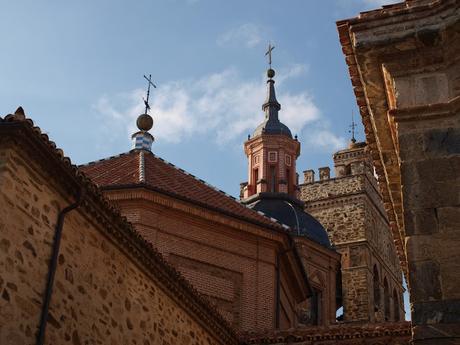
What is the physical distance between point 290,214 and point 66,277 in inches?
743

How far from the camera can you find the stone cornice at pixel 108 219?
284 inches

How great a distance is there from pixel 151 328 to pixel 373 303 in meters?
31.6

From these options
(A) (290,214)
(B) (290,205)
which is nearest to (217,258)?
(A) (290,214)

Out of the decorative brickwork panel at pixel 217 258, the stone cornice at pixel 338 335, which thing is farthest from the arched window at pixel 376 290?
the stone cornice at pixel 338 335

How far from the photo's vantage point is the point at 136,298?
9836mm

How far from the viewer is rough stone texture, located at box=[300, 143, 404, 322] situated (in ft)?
131

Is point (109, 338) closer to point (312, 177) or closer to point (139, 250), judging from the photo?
point (139, 250)

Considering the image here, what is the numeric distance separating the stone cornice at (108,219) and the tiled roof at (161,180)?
411cm

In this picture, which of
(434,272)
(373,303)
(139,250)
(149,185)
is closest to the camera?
(434,272)

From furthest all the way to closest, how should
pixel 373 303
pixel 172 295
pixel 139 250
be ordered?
pixel 373 303 → pixel 172 295 → pixel 139 250

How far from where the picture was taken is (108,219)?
902cm

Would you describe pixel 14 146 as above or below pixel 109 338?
above

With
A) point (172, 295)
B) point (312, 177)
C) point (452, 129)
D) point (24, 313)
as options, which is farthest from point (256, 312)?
point (312, 177)

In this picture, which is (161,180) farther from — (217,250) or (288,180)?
(288,180)
